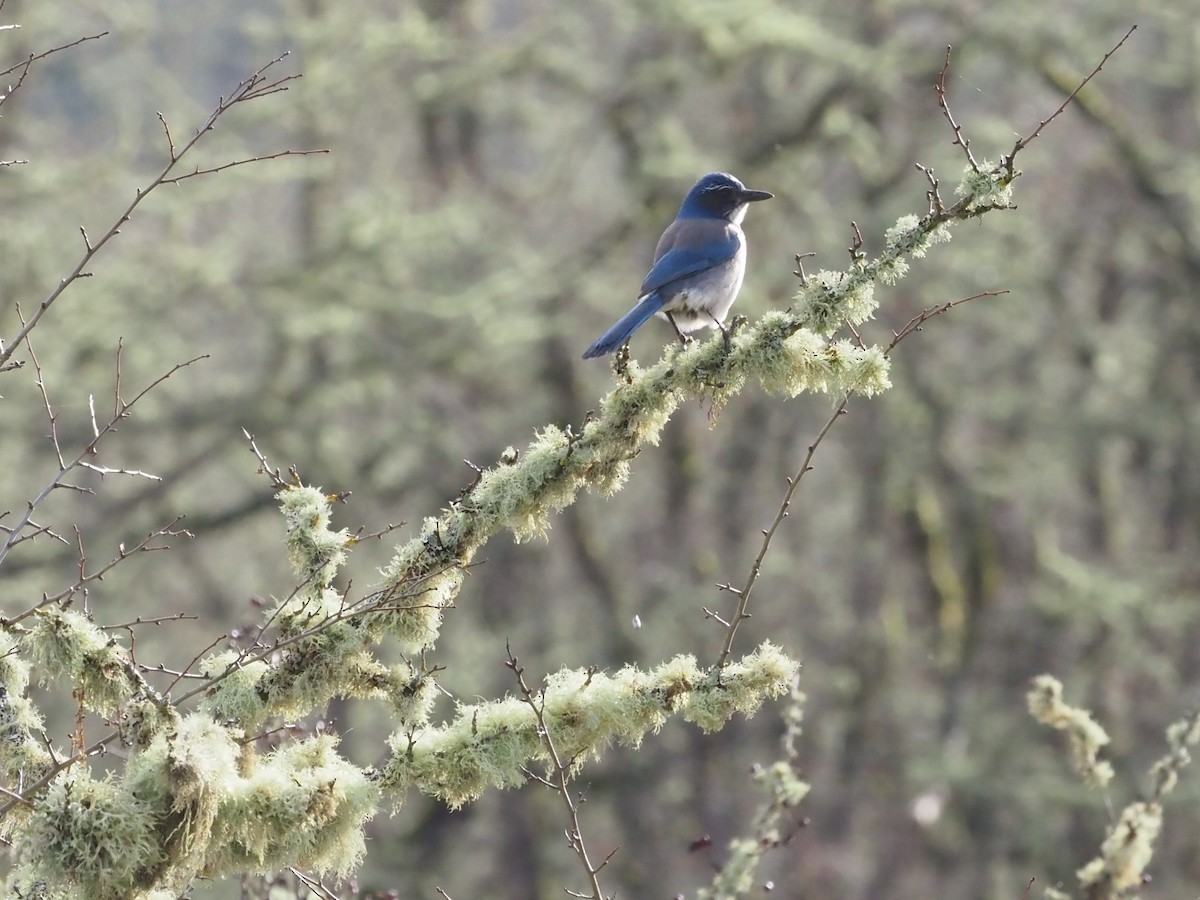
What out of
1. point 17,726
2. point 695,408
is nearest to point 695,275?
Result: point 17,726

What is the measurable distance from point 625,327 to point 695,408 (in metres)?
8.31

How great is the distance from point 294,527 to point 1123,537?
13.3m

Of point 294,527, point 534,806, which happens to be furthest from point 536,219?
point 294,527

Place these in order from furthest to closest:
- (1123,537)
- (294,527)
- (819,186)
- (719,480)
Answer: (1123,537), (719,480), (819,186), (294,527)

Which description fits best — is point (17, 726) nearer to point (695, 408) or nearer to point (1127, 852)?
point (1127, 852)

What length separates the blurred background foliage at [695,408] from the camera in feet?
41.3

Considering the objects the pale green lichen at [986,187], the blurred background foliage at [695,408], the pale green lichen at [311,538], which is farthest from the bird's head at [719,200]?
the blurred background foliage at [695,408]

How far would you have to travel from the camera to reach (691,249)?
21.3 feet

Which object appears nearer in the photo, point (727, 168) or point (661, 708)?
point (661, 708)

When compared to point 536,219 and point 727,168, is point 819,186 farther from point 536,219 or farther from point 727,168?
point 536,219

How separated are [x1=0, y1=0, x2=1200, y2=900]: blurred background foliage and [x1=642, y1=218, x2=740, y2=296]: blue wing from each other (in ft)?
16.2

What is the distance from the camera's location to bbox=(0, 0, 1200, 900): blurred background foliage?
12.6 meters

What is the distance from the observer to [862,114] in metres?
13.1

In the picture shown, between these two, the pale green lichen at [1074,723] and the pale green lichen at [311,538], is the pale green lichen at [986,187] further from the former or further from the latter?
the pale green lichen at [311,538]
